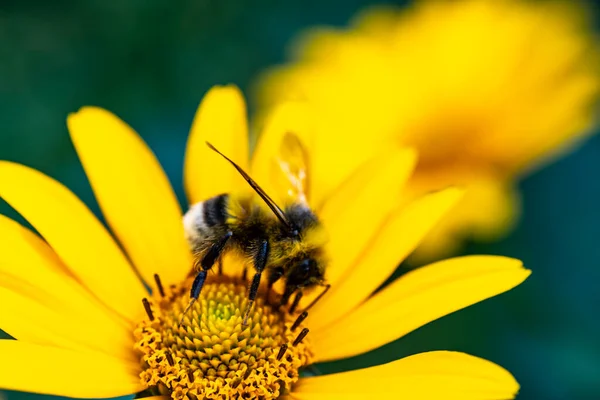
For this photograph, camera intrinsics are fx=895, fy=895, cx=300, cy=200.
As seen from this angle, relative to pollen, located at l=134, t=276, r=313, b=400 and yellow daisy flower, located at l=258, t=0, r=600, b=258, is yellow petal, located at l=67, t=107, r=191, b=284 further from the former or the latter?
yellow daisy flower, located at l=258, t=0, r=600, b=258

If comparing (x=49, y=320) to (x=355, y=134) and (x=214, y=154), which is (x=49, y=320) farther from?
(x=355, y=134)

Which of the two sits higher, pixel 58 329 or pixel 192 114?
pixel 192 114

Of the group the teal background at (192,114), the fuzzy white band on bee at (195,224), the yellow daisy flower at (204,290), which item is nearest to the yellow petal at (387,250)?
the yellow daisy flower at (204,290)

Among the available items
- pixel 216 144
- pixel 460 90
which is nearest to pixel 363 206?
pixel 216 144

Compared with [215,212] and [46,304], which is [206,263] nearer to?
[215,212]

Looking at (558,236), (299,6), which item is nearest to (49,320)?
(558,236)

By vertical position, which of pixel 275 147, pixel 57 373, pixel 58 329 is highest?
pixel 275 147

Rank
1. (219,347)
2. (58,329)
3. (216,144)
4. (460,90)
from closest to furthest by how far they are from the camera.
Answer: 1. (58,329)
2. (219,347)
3. (216,144)
4. (460,90)

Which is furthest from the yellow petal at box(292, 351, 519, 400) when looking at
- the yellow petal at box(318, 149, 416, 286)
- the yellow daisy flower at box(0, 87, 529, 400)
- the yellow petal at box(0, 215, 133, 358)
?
the yellow petal at box(0, 215, 133, 358)
